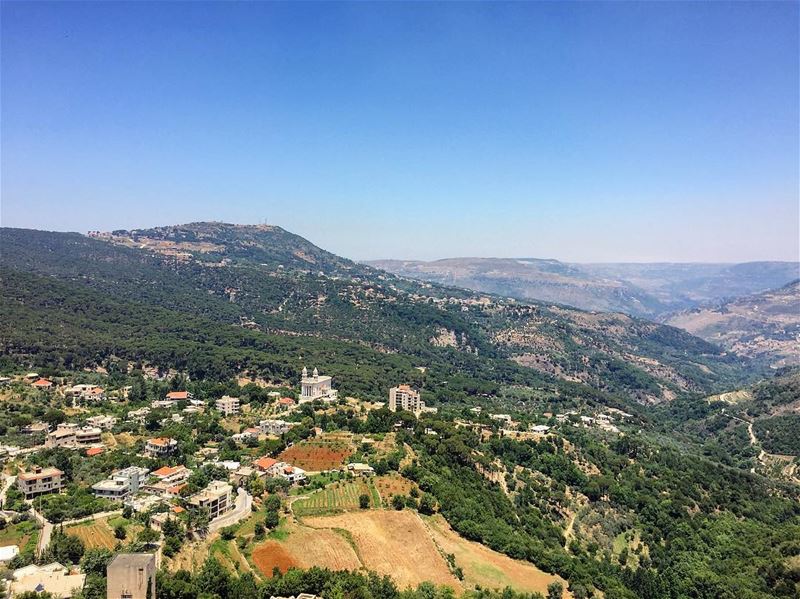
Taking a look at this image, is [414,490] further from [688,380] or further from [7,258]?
[7,258]

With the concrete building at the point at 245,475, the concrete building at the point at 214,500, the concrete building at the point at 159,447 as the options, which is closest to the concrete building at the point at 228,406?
the concrete building at the point at 159,447

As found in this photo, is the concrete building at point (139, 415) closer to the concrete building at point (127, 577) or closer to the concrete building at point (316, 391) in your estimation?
the concrete building at point (316, 391)

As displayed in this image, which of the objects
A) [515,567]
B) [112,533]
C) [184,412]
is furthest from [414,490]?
[184,412]

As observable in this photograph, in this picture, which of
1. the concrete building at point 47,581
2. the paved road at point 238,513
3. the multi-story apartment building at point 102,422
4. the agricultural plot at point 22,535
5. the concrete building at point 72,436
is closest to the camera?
the concrete building at point 47,581

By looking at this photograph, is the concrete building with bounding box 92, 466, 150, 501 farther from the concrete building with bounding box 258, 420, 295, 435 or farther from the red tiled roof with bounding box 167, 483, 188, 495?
the concrete building with bounding box 258, 420, 295, 435

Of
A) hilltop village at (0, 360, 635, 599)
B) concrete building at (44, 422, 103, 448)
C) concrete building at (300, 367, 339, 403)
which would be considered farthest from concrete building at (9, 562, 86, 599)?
concrete building at (300, 367, 339, 403)

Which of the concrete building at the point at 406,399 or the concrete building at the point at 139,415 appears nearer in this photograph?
the concrete building at the point at 139,415

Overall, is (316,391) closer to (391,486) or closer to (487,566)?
(391,486)
